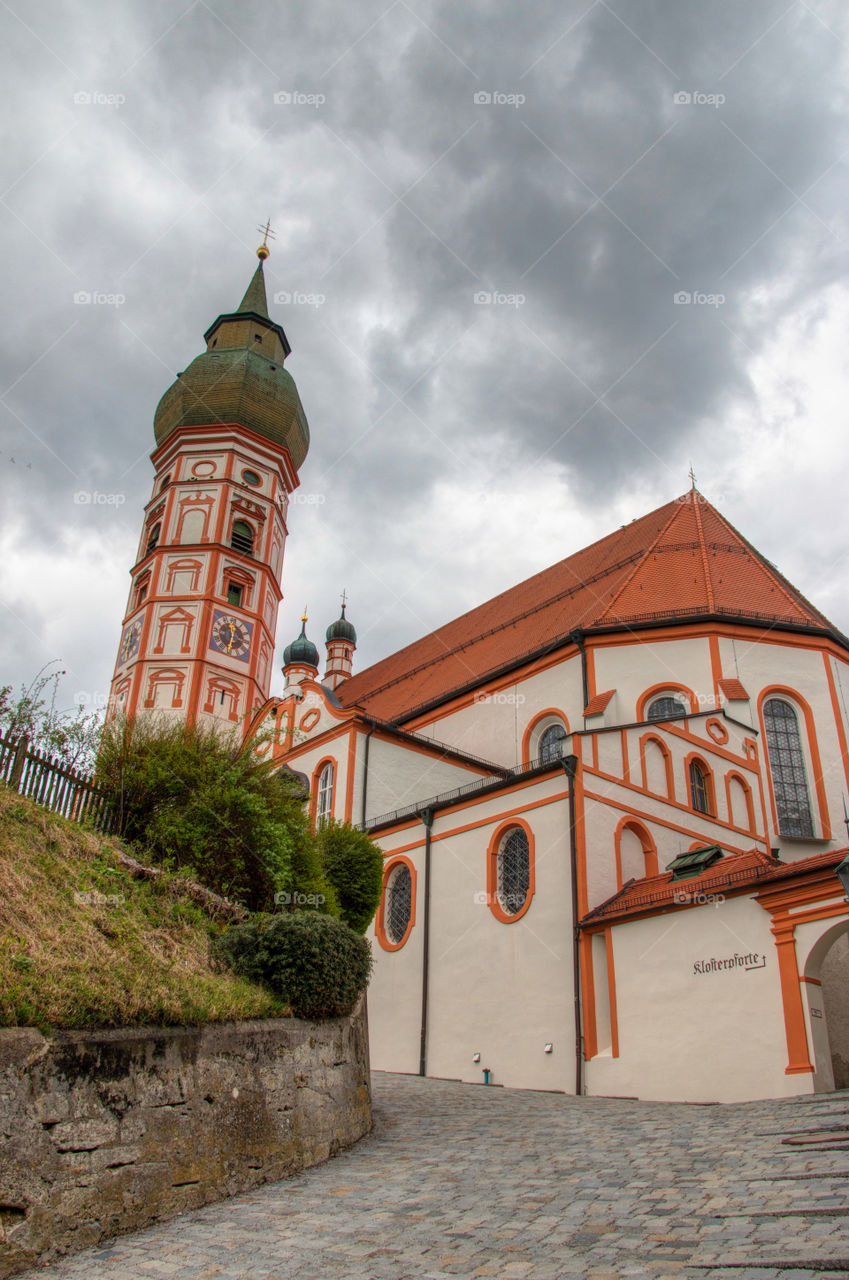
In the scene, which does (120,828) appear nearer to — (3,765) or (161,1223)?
(3,765)

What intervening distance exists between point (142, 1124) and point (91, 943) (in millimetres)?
1598

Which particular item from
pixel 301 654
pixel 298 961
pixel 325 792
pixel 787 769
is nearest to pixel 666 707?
pixel 787 769

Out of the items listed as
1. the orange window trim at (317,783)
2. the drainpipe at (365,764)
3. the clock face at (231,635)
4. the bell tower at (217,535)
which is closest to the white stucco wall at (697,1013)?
the drainpipe at (365,764)

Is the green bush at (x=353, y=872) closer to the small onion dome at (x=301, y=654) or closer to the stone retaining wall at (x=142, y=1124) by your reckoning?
the stone retaining wall at (x=142, y=1124)

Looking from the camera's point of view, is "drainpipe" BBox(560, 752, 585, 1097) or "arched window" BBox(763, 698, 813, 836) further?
"arched window" BBox(763, 698, 813, 836)

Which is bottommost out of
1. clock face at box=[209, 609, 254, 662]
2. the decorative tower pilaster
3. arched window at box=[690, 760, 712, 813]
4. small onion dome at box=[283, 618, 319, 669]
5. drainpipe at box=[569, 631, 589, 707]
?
arched window at box=[690, 760, 712, 813]

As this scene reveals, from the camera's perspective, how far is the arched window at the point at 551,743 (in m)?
22.5

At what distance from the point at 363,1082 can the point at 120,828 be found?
160 inches

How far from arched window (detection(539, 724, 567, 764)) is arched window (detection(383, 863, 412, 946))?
4.44 m

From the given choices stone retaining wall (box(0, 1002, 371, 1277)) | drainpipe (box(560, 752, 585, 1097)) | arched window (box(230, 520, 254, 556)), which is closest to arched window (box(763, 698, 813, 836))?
drainpipe (box(560, 752, 585, 1097))

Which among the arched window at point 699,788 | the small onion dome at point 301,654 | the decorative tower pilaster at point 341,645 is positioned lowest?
the arched window at point 699,788

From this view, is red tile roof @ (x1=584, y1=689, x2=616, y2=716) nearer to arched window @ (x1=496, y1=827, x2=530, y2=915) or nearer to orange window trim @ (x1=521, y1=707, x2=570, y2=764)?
orange window trim @ (x1=521, y1=707, x2=570, y2=764)

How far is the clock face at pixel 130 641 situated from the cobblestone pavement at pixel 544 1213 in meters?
27.0

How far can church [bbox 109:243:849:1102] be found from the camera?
13.1 m
